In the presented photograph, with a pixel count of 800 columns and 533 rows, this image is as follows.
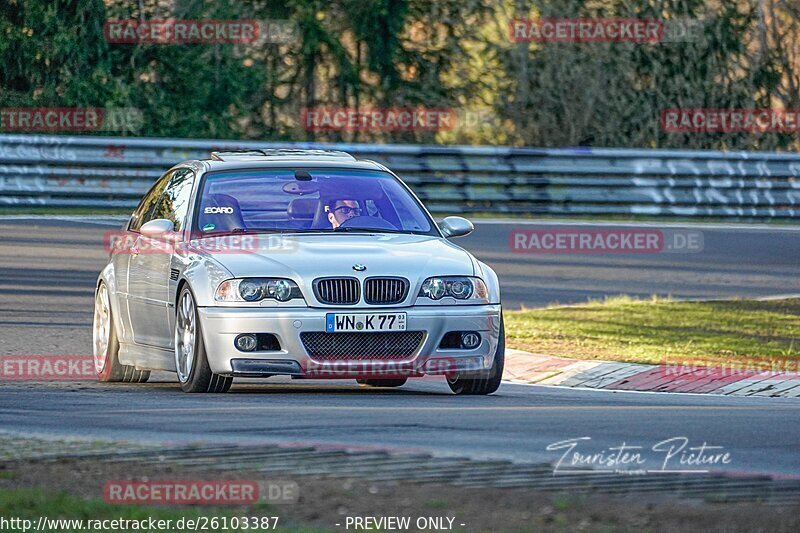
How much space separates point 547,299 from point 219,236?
23.3 ft

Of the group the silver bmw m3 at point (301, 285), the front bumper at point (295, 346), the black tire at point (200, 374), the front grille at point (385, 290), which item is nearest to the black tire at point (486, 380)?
the silver bmw m3 at point (301, 285)

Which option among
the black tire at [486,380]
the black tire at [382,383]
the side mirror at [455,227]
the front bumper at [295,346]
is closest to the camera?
the front bumper at [295,346]

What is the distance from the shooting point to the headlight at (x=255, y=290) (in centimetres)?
1007

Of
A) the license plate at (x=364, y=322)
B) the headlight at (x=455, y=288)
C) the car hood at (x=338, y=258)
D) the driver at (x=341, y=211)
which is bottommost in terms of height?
the license plate at (x=364, y=322)

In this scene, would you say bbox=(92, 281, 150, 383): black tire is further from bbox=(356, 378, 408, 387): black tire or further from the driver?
the driver

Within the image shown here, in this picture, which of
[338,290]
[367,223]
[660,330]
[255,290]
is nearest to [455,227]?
[367,223]

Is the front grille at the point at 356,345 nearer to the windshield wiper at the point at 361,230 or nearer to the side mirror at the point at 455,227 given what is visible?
the windshield wiper at the point at 361,230

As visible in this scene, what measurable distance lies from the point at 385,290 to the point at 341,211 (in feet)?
3.94

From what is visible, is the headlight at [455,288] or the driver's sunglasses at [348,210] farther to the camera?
the driver's sunglasses at [348,210]

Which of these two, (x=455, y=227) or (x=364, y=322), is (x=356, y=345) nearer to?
(x=364, y=322)

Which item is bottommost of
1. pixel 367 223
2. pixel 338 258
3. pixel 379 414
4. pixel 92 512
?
pixel 379 414

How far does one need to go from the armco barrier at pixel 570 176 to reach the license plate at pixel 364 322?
50.0 feet

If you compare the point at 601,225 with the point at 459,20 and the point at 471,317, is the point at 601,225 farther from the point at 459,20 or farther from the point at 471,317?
the point at 471,317

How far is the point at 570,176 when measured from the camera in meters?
26.3
